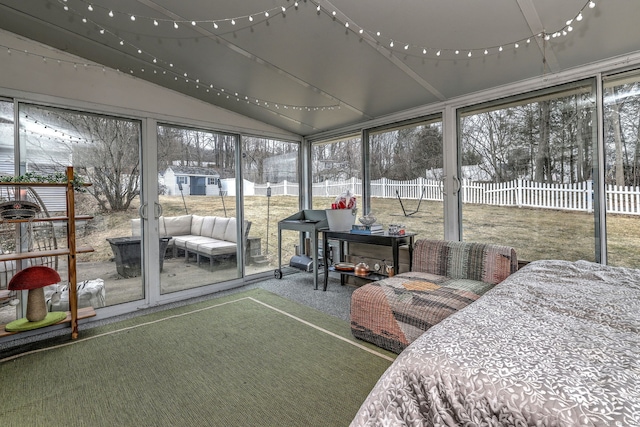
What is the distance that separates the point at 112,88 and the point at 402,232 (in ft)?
10.8

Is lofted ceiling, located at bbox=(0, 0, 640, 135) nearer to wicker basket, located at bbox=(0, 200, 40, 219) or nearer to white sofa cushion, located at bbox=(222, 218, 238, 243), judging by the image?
wicker basket, located at bbox=(0, 200, 40, 219)

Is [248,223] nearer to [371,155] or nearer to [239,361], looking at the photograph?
[371,155]

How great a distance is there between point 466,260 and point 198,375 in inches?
88.0

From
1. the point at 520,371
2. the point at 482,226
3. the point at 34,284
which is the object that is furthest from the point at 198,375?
the point at 482,226

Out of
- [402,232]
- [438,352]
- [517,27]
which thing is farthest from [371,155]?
[438,352]

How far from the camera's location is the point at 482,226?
3051 millimetres

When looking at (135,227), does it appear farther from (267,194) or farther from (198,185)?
(267,194)

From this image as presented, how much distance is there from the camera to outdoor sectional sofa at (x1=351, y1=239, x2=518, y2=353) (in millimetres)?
2047

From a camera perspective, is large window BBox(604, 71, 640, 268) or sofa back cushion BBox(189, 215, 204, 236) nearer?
large window BBox(604, 71, 640, 268)

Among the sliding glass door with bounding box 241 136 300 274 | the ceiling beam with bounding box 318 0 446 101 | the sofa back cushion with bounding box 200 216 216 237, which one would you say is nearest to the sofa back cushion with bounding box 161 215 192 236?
the sofa back cushion with bounding box 200 216 216 237

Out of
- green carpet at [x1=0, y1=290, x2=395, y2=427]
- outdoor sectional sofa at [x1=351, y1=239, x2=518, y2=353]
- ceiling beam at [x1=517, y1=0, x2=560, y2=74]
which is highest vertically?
ceiling beam at [x1=517, y1=0, x2=560, y2=74]

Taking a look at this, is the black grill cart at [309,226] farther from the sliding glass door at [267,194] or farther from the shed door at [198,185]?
the shed door at [198,185]

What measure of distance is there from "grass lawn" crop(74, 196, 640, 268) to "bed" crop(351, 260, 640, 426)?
1455 millimetres

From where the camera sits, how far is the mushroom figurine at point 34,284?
234 cm
